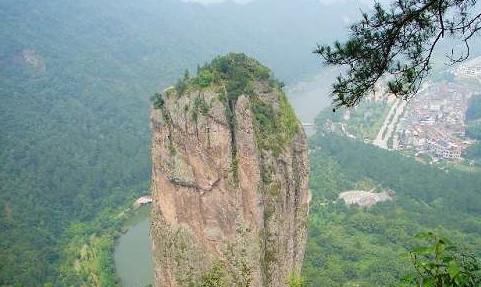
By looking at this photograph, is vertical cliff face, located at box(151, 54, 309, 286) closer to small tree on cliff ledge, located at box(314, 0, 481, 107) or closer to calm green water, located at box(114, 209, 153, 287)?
small tree on cliff ledge, located at box(314, 0, 481, 107)

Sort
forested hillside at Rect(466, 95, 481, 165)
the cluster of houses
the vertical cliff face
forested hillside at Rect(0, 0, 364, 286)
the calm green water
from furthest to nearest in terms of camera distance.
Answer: the cluster of houses
forested hillside at Rect(466, 95, 481, 165)
forested hillside at Rect(0, 0, 364, 286)
the calm green water
the vertical cliff face

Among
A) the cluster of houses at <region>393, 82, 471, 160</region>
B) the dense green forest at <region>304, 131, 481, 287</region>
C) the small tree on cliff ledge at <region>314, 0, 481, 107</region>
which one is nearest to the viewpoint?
the small tree on cliff ledge at <region>314, 0, 481, 107</region>

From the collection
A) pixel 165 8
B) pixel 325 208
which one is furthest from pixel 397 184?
pixel 165 8

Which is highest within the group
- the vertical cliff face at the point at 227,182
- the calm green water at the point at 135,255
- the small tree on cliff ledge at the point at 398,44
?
the small tree on cliff ledge at the point at 398,44

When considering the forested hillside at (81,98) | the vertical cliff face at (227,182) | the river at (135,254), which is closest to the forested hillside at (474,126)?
the river at (135,254)

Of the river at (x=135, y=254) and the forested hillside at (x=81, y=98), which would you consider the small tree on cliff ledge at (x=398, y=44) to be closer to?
the forested hillside at (x=81, y=98)

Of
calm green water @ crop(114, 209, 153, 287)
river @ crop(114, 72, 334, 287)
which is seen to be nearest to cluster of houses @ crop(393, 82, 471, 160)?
river @ crop(114, 72, 334, 287)
